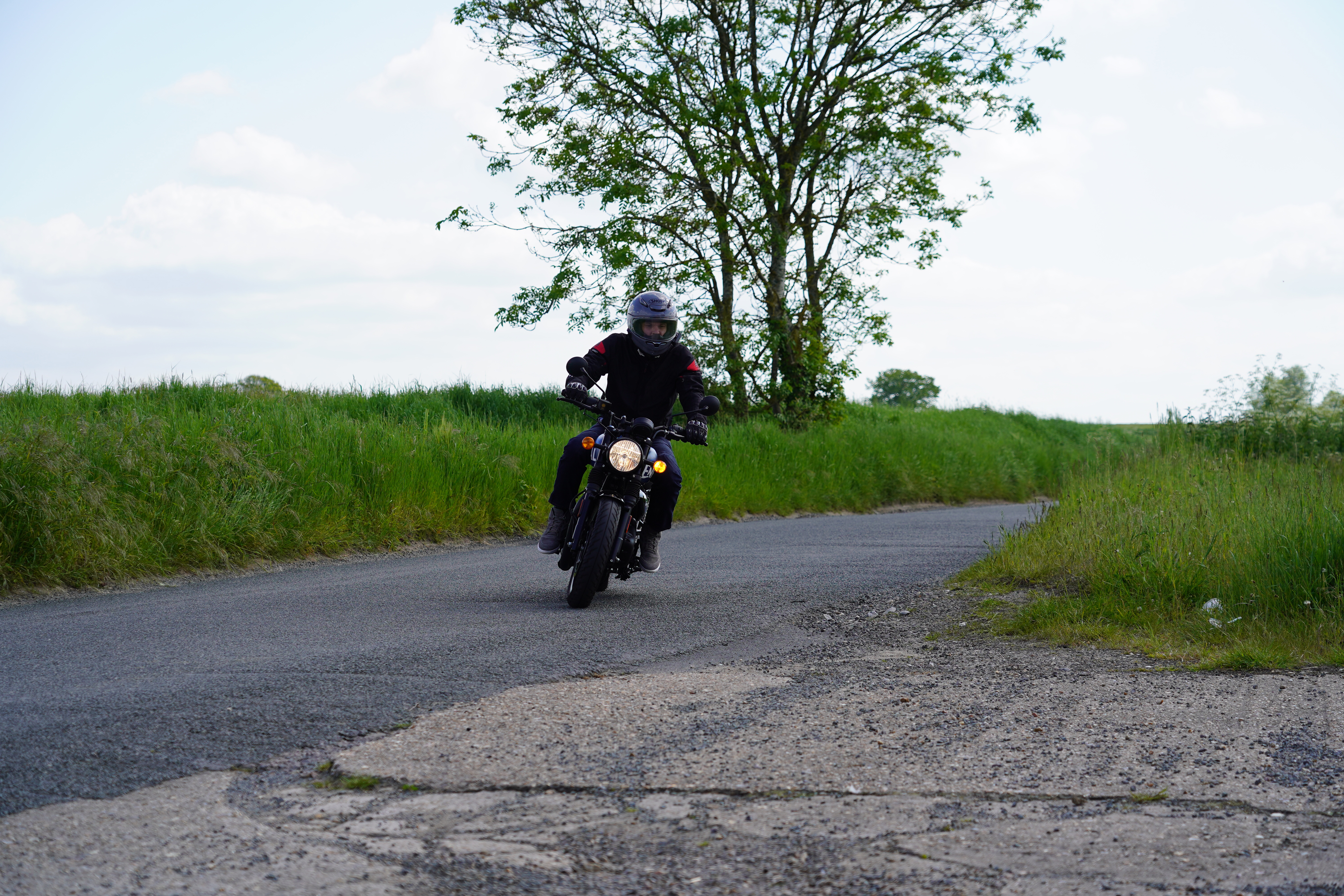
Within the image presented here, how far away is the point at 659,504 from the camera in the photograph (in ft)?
26.7

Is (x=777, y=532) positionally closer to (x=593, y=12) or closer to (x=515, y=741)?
(x=515, y=741)

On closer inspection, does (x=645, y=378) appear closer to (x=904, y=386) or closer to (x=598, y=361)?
(x=598, y=361)

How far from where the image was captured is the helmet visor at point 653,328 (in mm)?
8047

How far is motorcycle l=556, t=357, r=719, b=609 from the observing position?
7.60 metres

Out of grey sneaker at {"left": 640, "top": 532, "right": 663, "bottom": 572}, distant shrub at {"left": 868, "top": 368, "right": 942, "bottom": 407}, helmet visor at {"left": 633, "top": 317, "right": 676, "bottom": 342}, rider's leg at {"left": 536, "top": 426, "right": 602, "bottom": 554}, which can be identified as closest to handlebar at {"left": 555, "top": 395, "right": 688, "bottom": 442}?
rider's leg at {"left": 536, "top": 426, "right": 602, "bottom": 554}

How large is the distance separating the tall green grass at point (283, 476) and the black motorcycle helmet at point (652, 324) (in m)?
4.44

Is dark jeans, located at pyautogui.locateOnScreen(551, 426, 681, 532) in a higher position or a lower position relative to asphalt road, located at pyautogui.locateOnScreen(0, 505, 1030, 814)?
higher

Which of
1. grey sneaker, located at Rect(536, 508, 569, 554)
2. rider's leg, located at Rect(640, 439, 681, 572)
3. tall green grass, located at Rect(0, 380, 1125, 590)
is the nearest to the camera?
rider's leg, located at Rect(640, 439, 681, 572)

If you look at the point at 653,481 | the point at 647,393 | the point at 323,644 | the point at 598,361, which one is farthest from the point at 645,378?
the point at 323,644


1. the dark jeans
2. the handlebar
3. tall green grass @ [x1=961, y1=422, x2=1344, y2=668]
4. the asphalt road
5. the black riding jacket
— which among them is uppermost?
the black riding jacket

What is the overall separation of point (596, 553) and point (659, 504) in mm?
727

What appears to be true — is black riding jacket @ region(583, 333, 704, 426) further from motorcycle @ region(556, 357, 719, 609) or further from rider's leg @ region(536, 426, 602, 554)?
rider's leg @ region(536, 426, 602, 554)

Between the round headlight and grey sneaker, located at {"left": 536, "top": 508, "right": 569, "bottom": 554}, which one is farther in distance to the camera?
grey sneaker, located at {"left": 536, "top": 508, "right": 569, "bottom": 554}

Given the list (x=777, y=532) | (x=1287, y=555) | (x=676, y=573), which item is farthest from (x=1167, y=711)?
(x=777, y=532)
